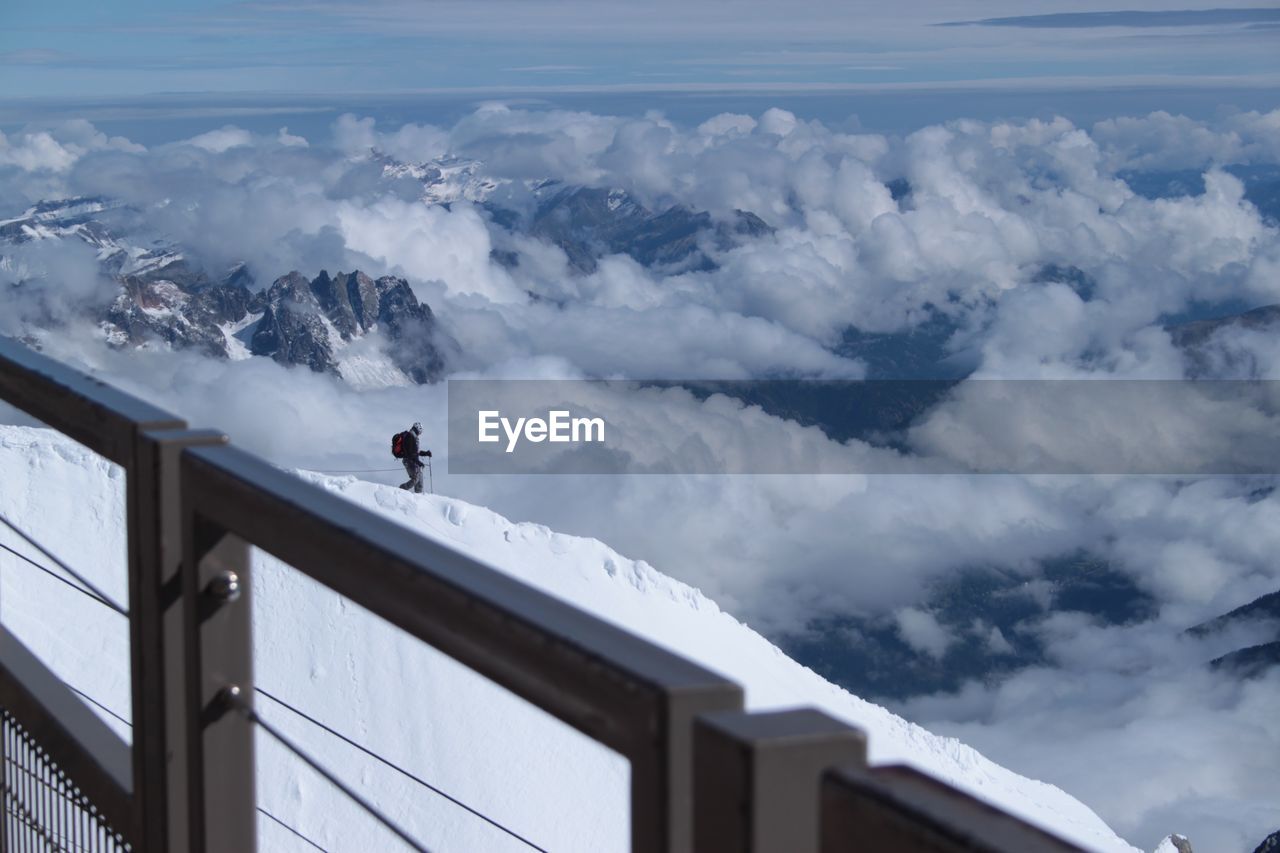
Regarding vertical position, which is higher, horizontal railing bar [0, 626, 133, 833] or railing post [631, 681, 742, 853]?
railing post [631, 681, 742, 853]

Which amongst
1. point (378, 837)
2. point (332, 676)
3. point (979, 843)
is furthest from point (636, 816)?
point (332, 676)

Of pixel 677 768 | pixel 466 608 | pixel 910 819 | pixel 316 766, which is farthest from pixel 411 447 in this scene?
pixel 910 819

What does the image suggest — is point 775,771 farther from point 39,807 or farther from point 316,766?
point 39,807

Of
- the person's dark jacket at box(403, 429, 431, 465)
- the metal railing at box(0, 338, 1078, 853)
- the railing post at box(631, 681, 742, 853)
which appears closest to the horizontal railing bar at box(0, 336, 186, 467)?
the metal railing at box(0, 338, 1078, 853)

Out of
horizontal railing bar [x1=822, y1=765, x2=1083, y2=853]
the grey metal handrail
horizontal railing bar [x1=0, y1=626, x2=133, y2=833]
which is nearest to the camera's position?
horizontal railing bar [x1=822, y1=765, x2=1083, y2=853]

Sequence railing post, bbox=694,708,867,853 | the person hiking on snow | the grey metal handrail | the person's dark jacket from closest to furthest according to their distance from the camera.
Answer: railing post, bbox=694,708,867,853 < the grey metal handrail < the person hiking on snow < the person's dark jacket

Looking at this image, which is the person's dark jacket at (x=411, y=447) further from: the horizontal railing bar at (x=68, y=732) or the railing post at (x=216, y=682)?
the railing post at (x=216, y=682)

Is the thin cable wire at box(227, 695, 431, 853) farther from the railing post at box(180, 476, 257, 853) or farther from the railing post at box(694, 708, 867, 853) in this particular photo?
the railing post at box(694, 708, 867, 853)
